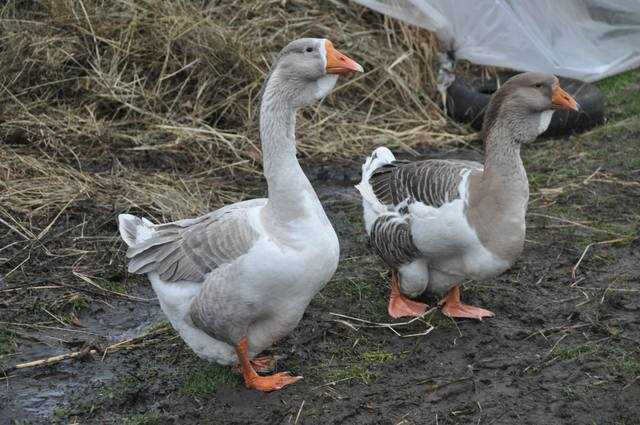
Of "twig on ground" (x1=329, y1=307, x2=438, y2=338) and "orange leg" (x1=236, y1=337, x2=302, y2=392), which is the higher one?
"orange leg" (x1=236, y1=337, x2=302, y2=392)

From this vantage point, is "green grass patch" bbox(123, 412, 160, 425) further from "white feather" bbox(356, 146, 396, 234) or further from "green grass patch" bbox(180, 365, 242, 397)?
"white feather" bbox(356, 146, 396, 234)

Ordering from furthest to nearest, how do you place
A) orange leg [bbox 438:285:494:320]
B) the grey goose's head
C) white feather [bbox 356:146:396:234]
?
white feather [bbox 356:146:396:234] → orange leg [bbox 438:285:494:320] → the grey goose's head

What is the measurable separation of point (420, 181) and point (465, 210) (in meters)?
0.38

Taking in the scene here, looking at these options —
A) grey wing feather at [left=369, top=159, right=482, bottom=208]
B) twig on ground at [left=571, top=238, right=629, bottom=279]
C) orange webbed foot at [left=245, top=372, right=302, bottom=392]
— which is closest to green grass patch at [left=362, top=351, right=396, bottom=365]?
orange webbed foot at [left=245, top=372, right=302, bottom=392]

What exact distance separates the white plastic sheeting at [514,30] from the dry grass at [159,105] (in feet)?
0.93

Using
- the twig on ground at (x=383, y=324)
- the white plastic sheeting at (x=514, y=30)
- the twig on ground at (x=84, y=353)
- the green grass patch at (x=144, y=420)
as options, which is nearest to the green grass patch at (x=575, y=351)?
Result: the twig on ground at (x=383, y=324)

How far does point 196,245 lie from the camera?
13.4 ft

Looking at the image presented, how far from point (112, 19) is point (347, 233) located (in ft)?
11.5

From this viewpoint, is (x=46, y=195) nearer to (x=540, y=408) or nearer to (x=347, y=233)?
(x=347, y=233)

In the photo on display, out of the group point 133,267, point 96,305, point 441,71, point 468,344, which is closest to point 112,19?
point 441,71

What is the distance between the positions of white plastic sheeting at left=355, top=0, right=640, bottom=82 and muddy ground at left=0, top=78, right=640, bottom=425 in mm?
2983

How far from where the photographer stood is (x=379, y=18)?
906cm

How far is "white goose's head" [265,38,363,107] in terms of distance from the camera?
12.4ft

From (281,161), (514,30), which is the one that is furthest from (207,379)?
(514,30)
